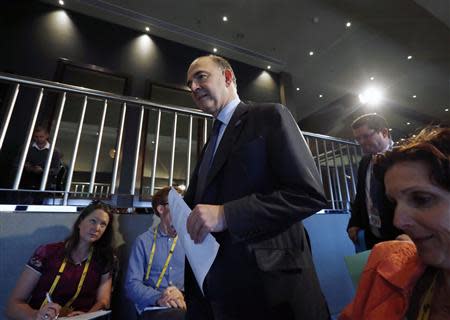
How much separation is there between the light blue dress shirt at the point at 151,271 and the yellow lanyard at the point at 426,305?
1.23 metres

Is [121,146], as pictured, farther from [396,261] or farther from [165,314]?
[396,261]

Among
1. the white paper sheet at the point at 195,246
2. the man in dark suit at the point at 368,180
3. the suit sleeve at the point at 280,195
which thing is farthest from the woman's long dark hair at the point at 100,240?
the man in dark suit at the point at 368,180

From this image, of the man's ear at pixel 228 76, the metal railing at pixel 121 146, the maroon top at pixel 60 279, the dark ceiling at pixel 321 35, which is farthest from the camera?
the dark ceiling at pixel 321 35

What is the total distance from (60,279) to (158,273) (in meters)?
0.55

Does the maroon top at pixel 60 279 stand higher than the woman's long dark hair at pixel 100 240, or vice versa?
the woman's long dark hair at pixel 100 240

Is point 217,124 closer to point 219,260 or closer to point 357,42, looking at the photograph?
point 219,260

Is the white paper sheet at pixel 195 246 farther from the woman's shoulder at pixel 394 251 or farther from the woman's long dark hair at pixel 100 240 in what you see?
the woman's long dark hair at pixel 100 240

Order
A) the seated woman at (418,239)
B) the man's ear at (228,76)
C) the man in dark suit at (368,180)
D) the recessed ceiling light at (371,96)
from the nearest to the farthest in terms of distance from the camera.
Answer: the seated woman at (418,239)
the man's ear at (228,76)
the man in dark suit at (368,180)
the recessed ceiling light at (371,96)

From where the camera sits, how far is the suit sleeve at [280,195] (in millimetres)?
627

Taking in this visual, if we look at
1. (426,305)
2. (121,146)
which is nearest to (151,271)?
(426,305)

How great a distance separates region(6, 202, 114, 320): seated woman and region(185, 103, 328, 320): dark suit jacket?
1003mm

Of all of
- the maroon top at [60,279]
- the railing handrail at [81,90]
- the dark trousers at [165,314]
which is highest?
the railing handrail at [81,90]

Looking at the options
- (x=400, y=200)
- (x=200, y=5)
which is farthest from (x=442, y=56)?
(x=400, y=200)

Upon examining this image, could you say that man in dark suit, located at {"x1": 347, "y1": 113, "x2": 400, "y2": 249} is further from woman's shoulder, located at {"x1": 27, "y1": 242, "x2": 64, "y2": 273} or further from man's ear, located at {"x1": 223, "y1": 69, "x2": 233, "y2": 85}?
woman's shoulder, located at {"x1": 27, "y1": 242, "x2": 64, "y2": 273}
